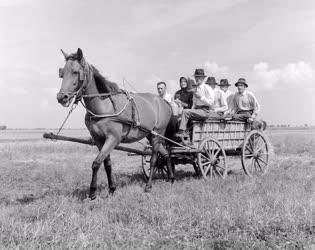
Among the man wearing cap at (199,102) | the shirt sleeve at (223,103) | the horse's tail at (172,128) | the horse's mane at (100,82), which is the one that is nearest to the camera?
the horse's mane at (100,82)

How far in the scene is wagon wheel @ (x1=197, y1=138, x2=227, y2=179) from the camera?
8.59 m

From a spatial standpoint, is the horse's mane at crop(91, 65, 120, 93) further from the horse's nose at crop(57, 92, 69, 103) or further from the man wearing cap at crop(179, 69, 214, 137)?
the man wearing cap at crop(179, 69, 214, 137)

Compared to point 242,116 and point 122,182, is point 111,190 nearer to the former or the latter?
point 122,182

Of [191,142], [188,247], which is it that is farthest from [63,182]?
[188,247]

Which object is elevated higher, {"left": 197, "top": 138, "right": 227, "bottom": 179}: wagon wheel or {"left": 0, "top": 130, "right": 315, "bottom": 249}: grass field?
{"left": 197, "top": 138, "right": 227, "bottom": 179}: wagon wheel

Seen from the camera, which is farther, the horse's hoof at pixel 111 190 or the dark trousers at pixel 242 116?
the dark trousers at pixel 242 116

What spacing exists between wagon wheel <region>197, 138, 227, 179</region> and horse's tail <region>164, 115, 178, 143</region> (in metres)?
0.72

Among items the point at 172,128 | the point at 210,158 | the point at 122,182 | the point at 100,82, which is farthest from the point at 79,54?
the point at 210,158

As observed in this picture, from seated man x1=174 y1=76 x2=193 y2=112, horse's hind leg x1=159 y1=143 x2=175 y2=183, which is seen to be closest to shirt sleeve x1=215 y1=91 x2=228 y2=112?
seated man x1=174 y1=76 x2=193 y2=112

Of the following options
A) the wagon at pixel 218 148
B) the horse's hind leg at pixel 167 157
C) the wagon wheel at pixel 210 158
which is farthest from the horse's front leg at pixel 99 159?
the wagon wheel at pixel 210 158

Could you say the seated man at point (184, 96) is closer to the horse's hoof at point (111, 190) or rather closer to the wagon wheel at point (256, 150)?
the wagon wheel at point (256, 150)

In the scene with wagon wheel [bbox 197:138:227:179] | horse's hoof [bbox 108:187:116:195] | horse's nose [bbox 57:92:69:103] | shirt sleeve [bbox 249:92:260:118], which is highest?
shirt sleeve [bbox 249:92:260:118]

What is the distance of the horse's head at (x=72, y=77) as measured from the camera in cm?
623

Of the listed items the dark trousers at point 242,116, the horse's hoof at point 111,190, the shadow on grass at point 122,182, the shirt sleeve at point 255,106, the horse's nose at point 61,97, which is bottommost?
the shadow on grass at point 122,182
